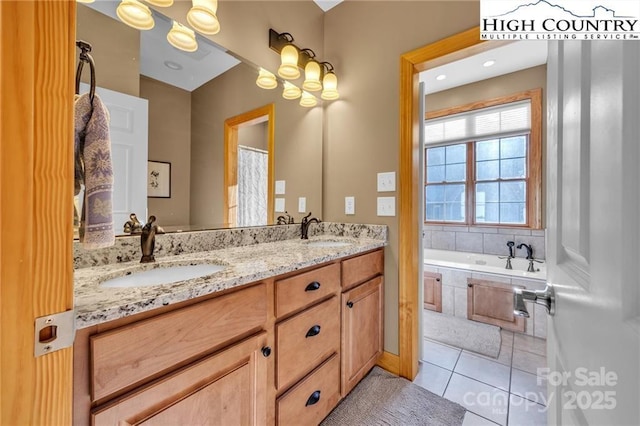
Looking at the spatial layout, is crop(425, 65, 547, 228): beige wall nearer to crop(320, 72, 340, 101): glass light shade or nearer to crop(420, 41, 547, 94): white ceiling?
crop(420, 41, 547, 94): white ceiling

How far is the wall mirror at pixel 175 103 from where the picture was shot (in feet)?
3.51

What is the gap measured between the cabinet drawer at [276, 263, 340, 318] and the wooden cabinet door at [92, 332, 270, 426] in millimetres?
144

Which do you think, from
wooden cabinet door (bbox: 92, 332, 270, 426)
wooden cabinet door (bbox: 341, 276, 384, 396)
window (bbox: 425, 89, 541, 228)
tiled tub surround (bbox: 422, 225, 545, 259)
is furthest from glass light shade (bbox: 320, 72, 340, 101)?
window (bbox: 425, 89, 541, 228)

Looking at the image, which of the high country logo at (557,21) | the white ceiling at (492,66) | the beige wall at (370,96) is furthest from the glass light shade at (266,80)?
the white ceiling at (492,66)

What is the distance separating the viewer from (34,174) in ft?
1.32

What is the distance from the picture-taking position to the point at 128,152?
1119 mm

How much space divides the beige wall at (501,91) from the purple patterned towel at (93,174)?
3.75m

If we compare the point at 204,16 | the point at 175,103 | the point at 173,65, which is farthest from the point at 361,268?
the point at 204,16

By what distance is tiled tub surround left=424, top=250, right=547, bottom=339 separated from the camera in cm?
222

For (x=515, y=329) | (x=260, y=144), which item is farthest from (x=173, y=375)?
(x=515, y=329)

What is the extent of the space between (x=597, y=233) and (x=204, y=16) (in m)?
1.66

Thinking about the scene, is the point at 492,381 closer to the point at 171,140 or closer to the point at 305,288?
the point at 305,288

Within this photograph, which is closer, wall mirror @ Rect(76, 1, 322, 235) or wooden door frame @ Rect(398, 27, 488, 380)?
wall mirror @ Rect(76, 1, 322, 235)

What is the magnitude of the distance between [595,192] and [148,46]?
161cm
